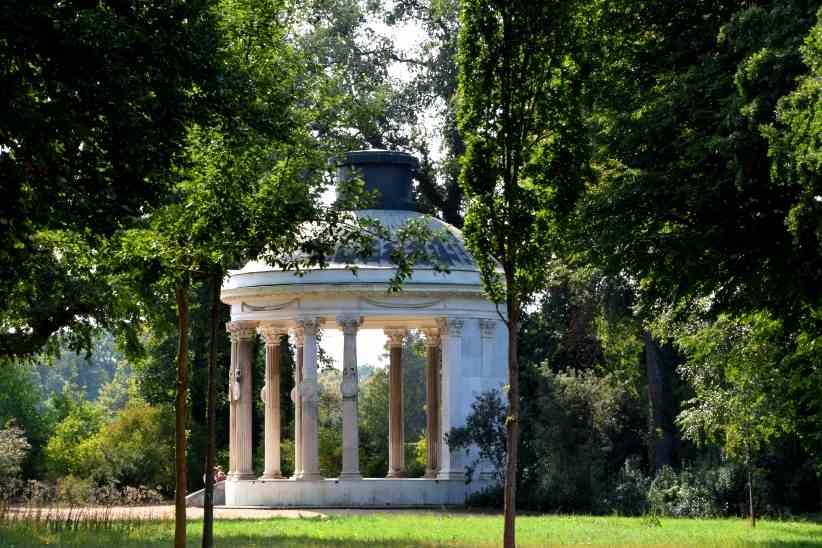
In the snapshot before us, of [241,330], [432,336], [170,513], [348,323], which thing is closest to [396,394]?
[432,336]

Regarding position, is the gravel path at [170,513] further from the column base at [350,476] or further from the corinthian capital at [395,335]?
the corinthian capital at [395,335]

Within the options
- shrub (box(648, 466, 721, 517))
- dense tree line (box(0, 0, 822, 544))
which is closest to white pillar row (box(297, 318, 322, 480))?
shrub (box(648, 466, 721, 517))

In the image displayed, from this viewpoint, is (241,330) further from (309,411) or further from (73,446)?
(73,446)

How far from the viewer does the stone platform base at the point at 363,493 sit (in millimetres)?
54562

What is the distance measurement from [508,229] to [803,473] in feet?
83.3

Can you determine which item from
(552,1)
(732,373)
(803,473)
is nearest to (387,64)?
(803,473)

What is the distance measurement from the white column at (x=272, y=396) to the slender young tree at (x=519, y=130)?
28226mm

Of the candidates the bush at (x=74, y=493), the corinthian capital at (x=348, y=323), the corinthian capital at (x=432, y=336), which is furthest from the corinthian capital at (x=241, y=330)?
the bush at (x=74, y=493)

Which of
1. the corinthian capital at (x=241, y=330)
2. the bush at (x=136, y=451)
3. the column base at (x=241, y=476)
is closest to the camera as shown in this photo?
the corinthian capital at (x=241, y=330)

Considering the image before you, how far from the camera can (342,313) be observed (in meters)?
54.3

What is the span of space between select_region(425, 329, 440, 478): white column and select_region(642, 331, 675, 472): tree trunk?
842 cm

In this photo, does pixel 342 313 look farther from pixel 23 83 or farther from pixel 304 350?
pixel 23 83

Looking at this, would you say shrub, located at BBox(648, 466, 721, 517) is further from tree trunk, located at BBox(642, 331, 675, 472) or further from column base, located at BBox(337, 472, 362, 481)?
column base, located at BBox(337, 472, 362, 481)

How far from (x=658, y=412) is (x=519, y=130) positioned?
95.4 ft
